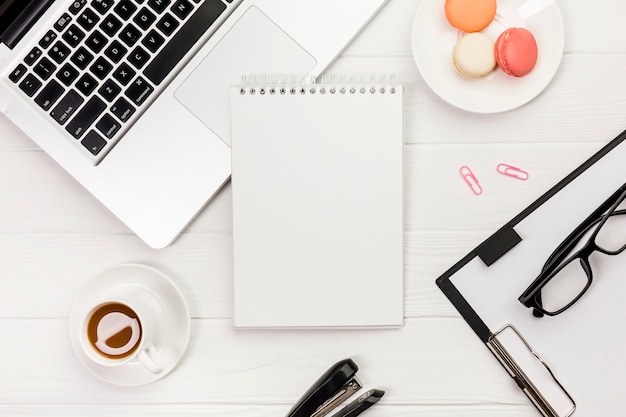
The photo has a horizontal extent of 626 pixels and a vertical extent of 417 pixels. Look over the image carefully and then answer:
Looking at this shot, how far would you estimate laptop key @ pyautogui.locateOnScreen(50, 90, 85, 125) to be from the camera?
2.06 ft

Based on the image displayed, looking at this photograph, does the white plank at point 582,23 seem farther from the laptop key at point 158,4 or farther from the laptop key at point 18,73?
the laptop key at point 18,73

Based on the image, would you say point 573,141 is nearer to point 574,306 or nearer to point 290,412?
point 574,306

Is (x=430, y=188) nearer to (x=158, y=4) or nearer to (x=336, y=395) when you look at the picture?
(x=336, y=395)

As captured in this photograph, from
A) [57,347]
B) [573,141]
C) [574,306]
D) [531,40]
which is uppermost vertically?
[531,40]

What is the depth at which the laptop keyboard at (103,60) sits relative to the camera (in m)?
0.62

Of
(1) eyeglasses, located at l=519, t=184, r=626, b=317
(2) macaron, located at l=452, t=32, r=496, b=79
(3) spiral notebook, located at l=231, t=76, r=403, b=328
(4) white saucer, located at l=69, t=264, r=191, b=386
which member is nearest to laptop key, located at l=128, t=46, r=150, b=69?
(3) spiral notebook, located at l=231, t=76, r=403, b=328

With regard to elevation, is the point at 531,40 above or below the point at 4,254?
above

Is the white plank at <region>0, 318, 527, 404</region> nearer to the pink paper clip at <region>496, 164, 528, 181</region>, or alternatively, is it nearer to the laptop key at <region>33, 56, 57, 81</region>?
the pink paper clip at <region>496, 164, 528, 181</region>

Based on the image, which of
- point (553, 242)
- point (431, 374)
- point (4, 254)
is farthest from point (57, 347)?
point (553, 242)

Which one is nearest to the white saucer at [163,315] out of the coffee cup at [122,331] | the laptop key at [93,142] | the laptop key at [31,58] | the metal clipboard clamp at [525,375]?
the coffee cup at [122,331]

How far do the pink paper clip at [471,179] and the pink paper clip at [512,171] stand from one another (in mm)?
28

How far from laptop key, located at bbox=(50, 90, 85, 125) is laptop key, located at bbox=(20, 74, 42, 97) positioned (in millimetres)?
28

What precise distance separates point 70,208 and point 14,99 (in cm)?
14

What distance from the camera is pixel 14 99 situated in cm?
63
